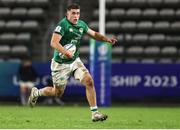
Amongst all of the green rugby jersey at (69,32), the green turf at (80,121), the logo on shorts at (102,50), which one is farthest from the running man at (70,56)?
the logo on shorts at (102,50)

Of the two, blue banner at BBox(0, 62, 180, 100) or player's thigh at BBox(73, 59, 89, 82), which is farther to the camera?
blue banner at BBox(0, 62, 180, 100)

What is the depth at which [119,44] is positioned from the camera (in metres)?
26.1

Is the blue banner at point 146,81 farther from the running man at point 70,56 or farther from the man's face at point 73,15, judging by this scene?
the man's face at point 73,15

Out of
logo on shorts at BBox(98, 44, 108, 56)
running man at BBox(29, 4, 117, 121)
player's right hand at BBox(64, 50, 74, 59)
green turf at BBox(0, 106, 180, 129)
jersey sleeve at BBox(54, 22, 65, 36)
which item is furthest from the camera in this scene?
logo on shorts at BBox(98, 44, 108, 56)

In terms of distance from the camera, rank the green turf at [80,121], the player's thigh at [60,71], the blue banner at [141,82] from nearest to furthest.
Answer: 1. the green turf at [80,121]
2. the player's thigh at [60,71]
3. the blue banner at [141,82]

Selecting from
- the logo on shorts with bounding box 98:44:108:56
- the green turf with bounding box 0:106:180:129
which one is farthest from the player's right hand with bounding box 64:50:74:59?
the logo on shorts with bounding box 98:44:108:56

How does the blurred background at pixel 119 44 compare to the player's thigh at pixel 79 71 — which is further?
the blurred background at pixel 119 44

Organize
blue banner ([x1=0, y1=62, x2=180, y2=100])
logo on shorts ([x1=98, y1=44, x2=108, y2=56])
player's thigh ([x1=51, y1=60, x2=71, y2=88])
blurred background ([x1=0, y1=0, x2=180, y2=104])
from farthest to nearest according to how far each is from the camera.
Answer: blurred background ([x1=0, y1=0, x2=180, y2=104]) < blue banner ([x1=0, y1=62, x2=180, y2=100]) < logo on shorts ([x1=98, y1=44, x2=108, y2=56]) < player's thigh ([x1=51, y1=60, x2=71, y2=88])

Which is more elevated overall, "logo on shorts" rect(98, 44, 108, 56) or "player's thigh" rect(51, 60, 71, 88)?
"logo on shorts" rect(98, 44, 108, 56)

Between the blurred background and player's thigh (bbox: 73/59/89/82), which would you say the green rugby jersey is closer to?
player's thigh (bbox: 73/59/89/82)

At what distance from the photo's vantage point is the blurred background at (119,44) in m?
23.2

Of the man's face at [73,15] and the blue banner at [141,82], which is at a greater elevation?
the man's face at [73,15]

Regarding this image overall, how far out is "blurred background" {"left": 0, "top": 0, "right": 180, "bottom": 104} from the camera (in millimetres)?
23172

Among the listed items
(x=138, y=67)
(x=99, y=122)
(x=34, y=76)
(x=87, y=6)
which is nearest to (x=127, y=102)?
(x=138, y=67)
